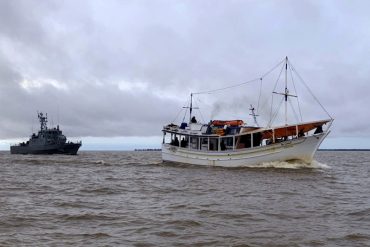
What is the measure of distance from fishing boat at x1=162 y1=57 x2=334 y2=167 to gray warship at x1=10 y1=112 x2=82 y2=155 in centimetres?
5479

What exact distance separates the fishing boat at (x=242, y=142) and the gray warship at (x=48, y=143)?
54.8 metres

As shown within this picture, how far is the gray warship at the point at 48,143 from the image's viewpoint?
9406 cm

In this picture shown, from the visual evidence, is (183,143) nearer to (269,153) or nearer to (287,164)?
(269,153)

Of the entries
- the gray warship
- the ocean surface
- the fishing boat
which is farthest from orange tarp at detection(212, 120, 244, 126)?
the gray warship

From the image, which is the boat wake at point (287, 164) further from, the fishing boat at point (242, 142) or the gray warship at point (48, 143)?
the gray warship at point (48, 143)

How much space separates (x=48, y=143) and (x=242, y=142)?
64295 mm

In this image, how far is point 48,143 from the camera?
307ft

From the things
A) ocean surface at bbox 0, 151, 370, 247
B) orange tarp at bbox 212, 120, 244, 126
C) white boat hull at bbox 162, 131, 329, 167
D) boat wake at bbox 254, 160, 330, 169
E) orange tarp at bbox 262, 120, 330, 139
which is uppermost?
orange tarp at bbox 212, 120, 244, 126

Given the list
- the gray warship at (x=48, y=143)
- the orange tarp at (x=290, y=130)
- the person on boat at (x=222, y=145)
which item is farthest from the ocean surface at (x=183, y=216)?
the gray warship at (x=48, y=143)

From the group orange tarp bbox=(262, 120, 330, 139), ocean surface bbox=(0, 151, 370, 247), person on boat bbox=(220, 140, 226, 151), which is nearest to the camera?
ocean surface bbox=(0, 151, 370, 247)

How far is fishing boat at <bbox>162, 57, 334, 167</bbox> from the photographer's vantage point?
3619 centimetres

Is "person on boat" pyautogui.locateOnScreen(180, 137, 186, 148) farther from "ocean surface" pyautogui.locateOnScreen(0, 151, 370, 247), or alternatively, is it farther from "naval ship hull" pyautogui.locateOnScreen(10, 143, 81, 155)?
"naval ship hull" pyautogui.locateOnScreen(10, 143, 81, 155)

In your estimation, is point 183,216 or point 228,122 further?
point 228,122

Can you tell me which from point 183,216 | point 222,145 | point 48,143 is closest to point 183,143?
point 222,145
